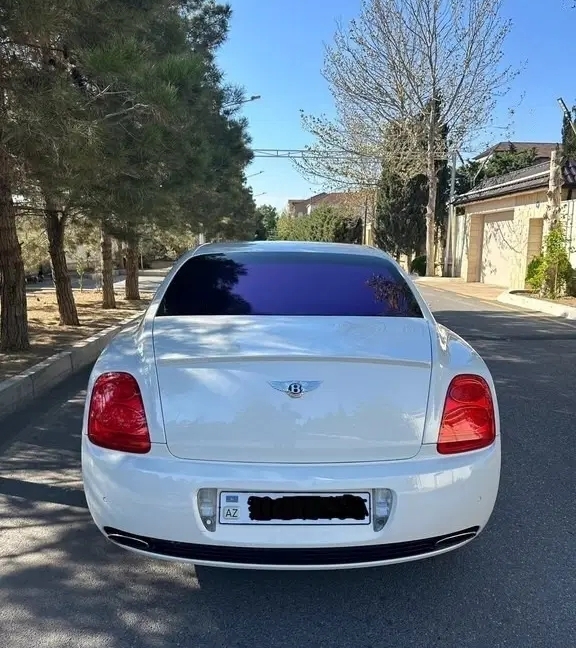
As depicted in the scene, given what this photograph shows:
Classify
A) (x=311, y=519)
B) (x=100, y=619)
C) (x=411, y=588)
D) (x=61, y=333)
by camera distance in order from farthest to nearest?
1. (x=61, y=333)
2. (x=411, y=588)
3. (x=100, y=619)
4. (x=311, y=519)

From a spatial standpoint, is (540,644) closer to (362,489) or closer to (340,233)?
(362,489)

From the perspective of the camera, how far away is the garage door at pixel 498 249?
878 inches

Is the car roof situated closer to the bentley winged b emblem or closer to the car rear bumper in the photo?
the bentley winged b emblem

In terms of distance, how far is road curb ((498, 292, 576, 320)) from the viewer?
12.7 metres

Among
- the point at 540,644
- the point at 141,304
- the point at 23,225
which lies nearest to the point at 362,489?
the point at 540,644

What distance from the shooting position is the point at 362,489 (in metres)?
2.31

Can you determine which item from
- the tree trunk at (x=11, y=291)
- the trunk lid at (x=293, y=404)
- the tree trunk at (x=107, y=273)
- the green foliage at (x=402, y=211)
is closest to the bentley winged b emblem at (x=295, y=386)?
the trunk lid at (x=293, y=404)

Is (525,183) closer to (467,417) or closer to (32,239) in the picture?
(32,239)

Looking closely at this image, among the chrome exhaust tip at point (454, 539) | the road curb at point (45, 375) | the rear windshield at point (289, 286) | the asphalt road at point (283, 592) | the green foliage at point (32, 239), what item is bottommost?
the asphalt road at point (283, 592)

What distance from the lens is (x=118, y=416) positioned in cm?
245

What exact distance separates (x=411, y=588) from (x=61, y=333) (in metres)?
7.95

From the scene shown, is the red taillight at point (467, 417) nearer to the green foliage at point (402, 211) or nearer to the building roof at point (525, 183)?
the building roof at point (525, 183)

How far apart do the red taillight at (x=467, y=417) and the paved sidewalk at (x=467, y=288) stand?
15.6 meters

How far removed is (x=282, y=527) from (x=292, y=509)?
77 mm
